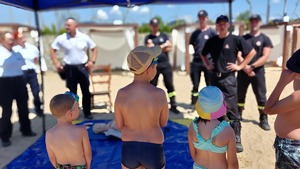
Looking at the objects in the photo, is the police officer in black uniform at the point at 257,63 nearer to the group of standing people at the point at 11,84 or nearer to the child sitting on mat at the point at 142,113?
the child sitting on mat at the point at 142,113

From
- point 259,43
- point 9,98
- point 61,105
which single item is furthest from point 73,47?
point 259,43

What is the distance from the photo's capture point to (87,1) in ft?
15.4

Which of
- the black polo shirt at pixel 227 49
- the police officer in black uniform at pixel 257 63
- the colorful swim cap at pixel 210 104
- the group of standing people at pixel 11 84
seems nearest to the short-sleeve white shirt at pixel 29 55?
the group of standing people at pixel 11 84

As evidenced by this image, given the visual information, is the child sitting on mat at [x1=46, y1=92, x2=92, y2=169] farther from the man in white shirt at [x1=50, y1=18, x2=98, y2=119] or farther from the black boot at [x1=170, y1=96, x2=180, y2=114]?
the black boot at [x1=170, y1=96, x2=180, y2=114]

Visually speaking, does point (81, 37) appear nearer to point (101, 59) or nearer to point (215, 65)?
point (215, 65)

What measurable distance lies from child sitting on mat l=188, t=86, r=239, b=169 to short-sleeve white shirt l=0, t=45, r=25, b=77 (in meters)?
3.10

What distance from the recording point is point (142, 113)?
1.81m

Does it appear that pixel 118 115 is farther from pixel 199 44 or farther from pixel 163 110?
pixel 199 44

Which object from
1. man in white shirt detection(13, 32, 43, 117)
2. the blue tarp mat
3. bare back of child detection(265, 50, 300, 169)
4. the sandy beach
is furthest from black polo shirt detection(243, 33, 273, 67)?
man in white shirt detection(13, 32, 43, 117)

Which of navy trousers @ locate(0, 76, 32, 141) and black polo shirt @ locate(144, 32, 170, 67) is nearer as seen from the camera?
navy trousers @ locate(0, 76, 32, 141)

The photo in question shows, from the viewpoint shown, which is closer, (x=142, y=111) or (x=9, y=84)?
(x=142, y=111)

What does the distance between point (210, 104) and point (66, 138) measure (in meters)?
1.03

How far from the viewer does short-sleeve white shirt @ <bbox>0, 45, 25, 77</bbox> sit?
3.80 meters

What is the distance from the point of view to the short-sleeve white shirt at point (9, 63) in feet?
12.5
